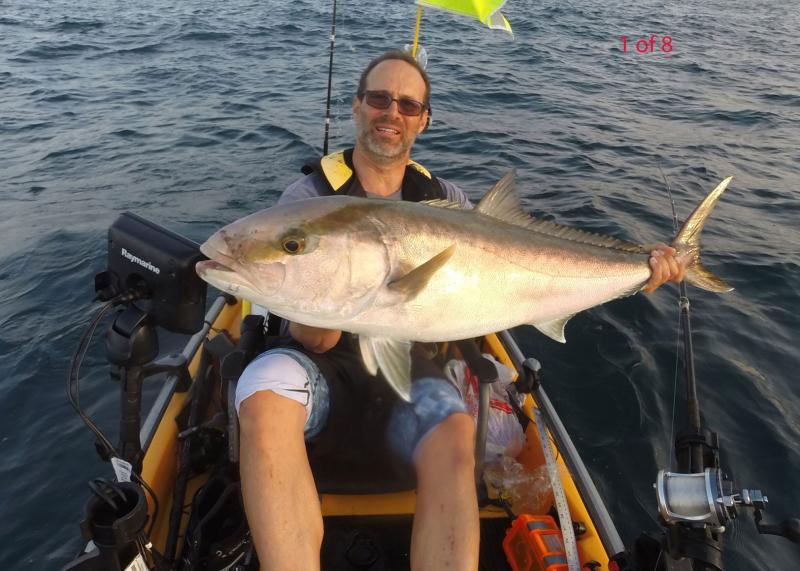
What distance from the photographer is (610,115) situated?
12367mm

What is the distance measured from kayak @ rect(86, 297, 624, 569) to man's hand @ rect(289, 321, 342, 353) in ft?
1.34

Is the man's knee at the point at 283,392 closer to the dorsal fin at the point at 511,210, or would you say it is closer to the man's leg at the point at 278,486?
the man's leg at the point at 278,486

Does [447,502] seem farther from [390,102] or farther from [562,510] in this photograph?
[390,102]

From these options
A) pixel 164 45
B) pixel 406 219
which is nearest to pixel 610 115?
pixel 406 219

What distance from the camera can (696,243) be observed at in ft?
11.0

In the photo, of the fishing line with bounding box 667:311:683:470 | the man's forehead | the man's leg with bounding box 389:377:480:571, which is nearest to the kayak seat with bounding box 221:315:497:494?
the man's leg with bounding box 389:377:480:571

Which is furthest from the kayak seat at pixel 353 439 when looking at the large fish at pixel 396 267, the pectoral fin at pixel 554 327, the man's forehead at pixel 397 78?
the man's forehead at pixel 397 78

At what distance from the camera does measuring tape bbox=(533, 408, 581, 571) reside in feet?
8.67

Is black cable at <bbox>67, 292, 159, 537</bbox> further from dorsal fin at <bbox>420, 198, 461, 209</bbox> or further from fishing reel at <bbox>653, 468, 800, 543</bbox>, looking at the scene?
fishing reel at <bbox>653, 468, 800, 543</bbox>

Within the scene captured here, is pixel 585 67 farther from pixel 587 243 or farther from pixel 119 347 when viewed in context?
pixel 119 347

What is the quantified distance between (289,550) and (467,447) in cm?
97

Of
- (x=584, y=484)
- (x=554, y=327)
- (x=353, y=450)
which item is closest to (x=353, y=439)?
(x=353, y=450)

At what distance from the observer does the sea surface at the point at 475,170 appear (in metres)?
4.44

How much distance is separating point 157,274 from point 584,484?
8.90 feet
